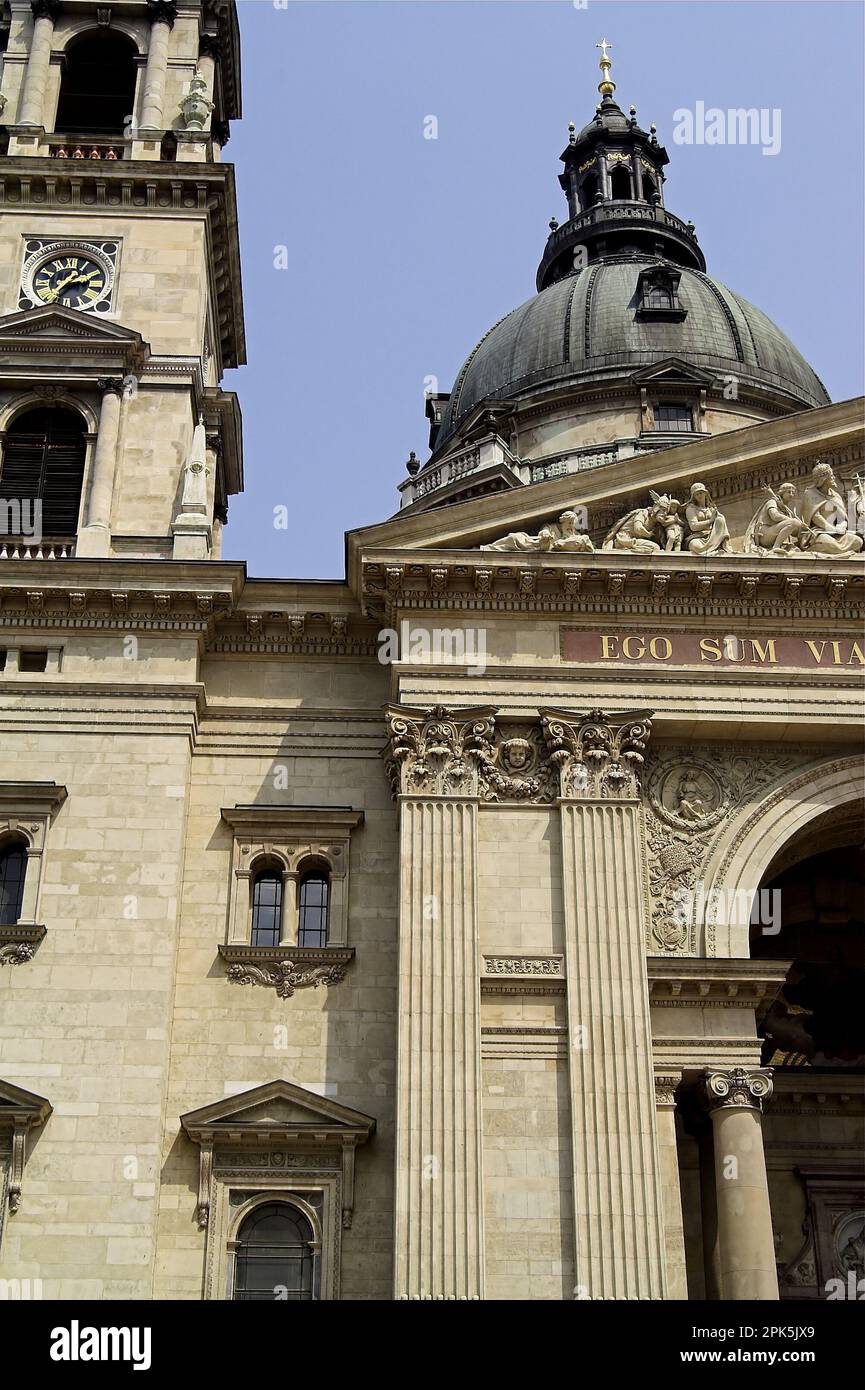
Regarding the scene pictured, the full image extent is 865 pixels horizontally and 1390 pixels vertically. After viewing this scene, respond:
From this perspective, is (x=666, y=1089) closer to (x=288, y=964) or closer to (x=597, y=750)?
(x=597, y=750)

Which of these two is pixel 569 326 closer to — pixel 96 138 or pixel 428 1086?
pixel 96 138

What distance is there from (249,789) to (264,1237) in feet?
22.7

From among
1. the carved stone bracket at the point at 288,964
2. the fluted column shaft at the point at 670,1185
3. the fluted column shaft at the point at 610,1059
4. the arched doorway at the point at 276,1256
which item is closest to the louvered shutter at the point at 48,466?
the carved stone bracket at the point at 288,964

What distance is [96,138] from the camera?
35.8 metres

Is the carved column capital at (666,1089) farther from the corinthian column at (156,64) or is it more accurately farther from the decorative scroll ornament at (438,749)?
the corinthian column at (156,64)

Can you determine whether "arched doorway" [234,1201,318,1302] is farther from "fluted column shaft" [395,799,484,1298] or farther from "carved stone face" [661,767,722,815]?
"carved stone face" [661,767,722,815]

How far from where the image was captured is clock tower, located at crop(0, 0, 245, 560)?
103 feet

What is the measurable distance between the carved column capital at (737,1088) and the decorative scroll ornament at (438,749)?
538 centimetres

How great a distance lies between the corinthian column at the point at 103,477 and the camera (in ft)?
98.9

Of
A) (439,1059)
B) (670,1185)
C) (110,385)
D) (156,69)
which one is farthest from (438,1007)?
(156,69)

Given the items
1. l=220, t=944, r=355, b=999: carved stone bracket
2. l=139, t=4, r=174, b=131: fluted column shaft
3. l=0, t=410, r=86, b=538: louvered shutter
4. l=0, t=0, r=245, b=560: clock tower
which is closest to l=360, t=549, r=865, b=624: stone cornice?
l=0, t=0, r=245, b=560: clock tower

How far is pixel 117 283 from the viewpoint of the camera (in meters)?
34.0

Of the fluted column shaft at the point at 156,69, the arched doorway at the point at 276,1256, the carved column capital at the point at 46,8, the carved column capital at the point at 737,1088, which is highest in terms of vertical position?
the carved column capital at the point at 46,8

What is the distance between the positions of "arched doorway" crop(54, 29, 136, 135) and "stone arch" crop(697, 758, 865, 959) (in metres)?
20.4
